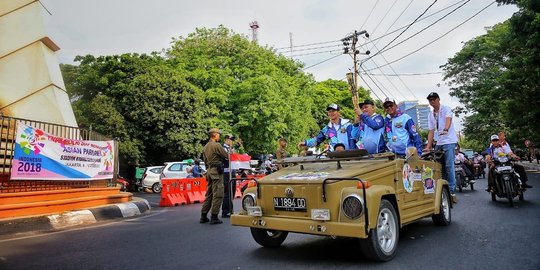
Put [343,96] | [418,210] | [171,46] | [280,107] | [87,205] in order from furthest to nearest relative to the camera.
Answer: [343,96]
[171,46]
[280,107]
[87,205]
[418,210]

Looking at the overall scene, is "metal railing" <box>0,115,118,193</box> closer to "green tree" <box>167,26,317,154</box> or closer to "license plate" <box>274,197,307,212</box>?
"license plate" <box>274,197,307,212</box>

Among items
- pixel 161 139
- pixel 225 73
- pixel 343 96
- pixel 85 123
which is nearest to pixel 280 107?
pixel 225 73

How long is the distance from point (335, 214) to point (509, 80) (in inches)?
826

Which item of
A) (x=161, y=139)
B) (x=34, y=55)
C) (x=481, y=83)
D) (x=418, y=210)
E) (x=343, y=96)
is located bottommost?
(x=418, y=210)

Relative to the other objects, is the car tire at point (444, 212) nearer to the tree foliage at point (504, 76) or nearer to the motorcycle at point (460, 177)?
the motorcycle at point (460, 177)

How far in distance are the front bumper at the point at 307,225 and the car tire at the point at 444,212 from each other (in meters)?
2.78

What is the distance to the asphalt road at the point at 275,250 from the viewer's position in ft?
13.8

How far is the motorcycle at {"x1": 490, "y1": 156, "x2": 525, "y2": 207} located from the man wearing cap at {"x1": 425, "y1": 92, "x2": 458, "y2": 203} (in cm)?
207

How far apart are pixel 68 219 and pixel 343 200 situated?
21.9 ft

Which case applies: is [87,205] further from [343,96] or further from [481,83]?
[343,96]

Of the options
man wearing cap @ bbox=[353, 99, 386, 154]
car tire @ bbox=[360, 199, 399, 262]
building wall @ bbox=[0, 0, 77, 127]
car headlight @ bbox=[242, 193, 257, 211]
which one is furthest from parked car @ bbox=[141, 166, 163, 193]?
car tire @ bbox=[360, 199, 399, 262]

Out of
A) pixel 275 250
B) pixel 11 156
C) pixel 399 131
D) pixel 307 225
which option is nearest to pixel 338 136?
pixel 399 131

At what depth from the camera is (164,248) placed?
5.42m

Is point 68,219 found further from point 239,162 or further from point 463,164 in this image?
point 463,164
